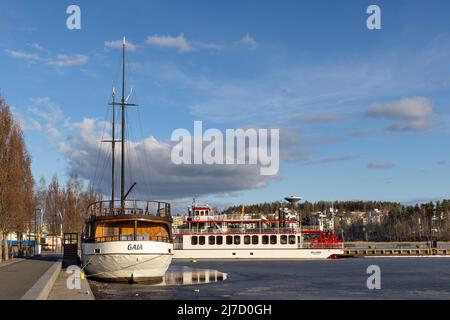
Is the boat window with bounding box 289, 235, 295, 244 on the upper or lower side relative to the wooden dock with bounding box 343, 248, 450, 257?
upper

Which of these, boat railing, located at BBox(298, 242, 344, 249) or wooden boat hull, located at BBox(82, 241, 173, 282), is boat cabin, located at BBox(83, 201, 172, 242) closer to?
wooden boat hull, located at BBox(82, 241, 173, 282)

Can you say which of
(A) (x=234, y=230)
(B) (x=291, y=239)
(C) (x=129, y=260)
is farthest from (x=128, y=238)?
(B) (x=291, y=239)

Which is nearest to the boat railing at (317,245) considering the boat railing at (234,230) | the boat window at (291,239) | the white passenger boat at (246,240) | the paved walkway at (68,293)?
the white passenger boat at (246,240)

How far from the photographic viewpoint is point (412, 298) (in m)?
28.1

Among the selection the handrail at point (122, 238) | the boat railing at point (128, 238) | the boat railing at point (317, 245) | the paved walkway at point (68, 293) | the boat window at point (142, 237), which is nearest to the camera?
the paved walkway at point (68, 293)

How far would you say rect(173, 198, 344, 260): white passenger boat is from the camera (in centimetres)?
7125

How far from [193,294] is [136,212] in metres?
10.8

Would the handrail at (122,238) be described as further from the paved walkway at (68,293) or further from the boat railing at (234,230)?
the boat railing at (234,230)

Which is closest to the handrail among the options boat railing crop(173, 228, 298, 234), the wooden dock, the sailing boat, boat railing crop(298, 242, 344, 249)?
the sailing boat

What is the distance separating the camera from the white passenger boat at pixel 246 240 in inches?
Result: 2805

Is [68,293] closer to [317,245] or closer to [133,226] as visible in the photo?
[133,226]

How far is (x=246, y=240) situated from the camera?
237 ft
